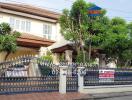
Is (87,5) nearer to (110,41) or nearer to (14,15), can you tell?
(110,41)

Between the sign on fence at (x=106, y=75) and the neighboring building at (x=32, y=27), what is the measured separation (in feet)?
27.4

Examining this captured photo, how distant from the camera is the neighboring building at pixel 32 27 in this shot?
26438 mm

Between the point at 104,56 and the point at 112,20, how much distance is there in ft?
11.7

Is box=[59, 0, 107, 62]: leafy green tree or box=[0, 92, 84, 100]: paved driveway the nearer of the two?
box=[0, 92, 84, 100]: paved driveway

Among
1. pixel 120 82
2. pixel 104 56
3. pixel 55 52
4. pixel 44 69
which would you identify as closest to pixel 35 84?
pixel 44 69

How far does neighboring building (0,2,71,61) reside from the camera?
26438 mm

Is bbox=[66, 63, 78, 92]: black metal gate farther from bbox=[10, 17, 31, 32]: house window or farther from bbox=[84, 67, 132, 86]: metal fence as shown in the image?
bbox=[10, 17, 31, 32]: house window

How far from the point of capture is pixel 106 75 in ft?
65.0

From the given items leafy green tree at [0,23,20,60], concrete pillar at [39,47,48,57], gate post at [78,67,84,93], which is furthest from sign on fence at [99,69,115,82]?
concrete pillar at [39,47,48,57]

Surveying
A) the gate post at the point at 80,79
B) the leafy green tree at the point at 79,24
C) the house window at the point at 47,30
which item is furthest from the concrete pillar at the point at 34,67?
the house window at the point at 47,30

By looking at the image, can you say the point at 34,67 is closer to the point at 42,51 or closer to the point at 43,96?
the point at 43,96

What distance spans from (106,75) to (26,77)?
19.6 ft

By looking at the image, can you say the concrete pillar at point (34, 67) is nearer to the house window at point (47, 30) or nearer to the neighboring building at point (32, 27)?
the neighboring building at point (32, 27)

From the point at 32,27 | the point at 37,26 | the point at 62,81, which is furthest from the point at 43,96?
the point at 37,26
